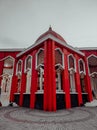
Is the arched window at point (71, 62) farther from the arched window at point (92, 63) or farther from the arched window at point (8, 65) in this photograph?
the arched window at point (8, 65)

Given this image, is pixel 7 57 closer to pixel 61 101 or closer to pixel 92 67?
pixel 61 101

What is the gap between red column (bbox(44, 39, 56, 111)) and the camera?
7.88 m

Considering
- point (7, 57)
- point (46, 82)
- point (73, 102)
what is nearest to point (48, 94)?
point (46, 82)

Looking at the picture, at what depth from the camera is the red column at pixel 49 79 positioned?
7.88m

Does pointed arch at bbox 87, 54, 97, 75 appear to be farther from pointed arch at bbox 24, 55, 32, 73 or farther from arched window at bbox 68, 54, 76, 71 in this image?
pointed arch at bbox 24, 55, 32, 73

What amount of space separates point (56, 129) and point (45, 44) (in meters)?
6.83

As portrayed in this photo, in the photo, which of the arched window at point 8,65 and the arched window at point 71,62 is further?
the arched window at point 8,65

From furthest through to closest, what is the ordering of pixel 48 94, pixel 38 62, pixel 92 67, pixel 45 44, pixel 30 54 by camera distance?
pixel 92 67 → pixel 30 54 → pixel 38 62 → pixel 45 44 → pixel 48 94

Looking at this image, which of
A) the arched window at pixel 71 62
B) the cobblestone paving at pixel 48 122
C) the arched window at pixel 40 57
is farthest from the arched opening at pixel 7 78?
the cobblestone paving at pixel 48 122

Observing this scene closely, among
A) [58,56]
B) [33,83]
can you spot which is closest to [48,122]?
[33,83]

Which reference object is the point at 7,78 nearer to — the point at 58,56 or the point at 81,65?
the point at 58,56

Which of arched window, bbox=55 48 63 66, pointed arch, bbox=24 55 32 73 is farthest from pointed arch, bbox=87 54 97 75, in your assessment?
pointed arch, bbox=24 55 32 73

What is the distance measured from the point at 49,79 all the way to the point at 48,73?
481 millimetres

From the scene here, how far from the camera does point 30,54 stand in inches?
452
